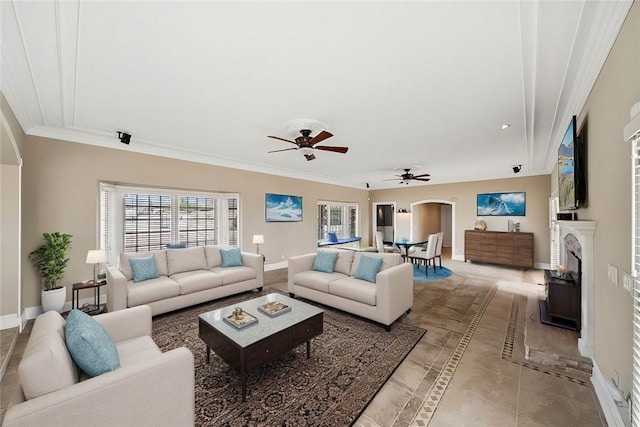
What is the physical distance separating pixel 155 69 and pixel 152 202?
3.35 metres

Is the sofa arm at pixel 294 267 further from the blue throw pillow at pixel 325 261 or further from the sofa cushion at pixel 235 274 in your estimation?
the sofa cushion at pixel 235 274

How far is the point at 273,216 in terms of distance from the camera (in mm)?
6543

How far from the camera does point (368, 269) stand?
145 inches

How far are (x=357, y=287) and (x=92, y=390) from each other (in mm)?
2742

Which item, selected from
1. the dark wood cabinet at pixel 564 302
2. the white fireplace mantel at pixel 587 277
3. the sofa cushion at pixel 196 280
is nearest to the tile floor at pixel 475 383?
the white fireplace mantel at pixel 587 277

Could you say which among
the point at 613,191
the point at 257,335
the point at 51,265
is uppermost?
the point at 613,191

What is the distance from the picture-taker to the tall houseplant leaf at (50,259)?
3.47 m

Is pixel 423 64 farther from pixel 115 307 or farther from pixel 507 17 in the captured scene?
pixel 115 307

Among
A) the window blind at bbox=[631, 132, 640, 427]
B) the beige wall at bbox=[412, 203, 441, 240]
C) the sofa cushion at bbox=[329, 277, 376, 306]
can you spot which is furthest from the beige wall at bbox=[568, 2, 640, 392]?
the beige wall at bbox=[412, 203, 441, 240]

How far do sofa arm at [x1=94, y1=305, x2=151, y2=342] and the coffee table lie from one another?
0.49 meters

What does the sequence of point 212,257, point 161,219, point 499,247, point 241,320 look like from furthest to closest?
point 499,247
point 161,219
point 212,257
point 241,320

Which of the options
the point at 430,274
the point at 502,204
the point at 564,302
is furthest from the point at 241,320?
the point at 502,204

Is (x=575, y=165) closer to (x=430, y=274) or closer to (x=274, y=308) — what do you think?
(x=274, y=308)

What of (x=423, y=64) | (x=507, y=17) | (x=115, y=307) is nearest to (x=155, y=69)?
(x=423, y=64)
